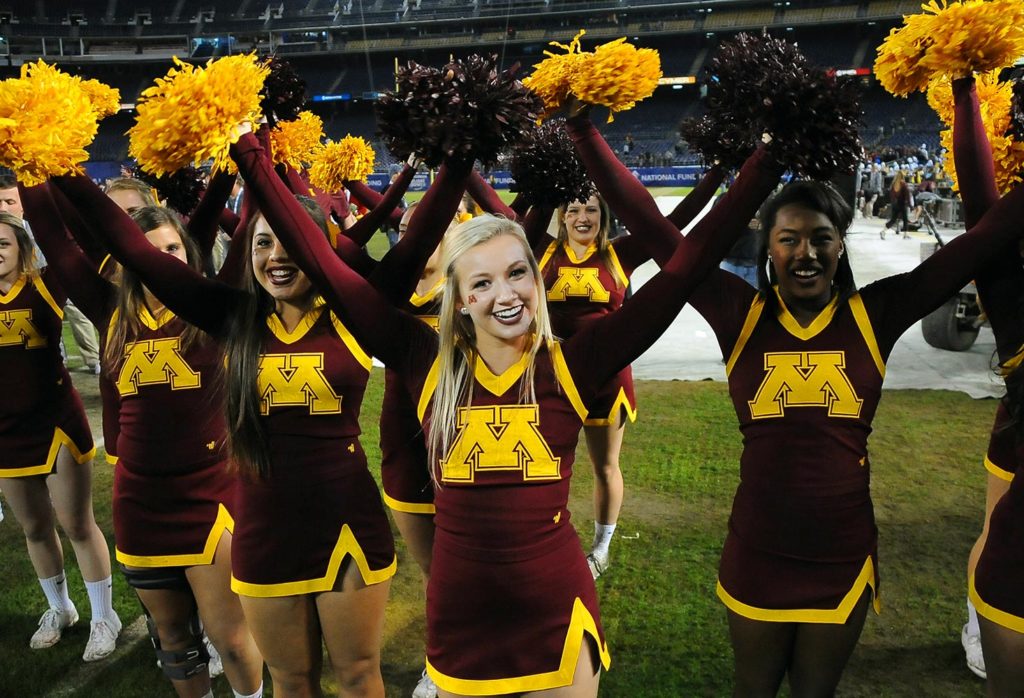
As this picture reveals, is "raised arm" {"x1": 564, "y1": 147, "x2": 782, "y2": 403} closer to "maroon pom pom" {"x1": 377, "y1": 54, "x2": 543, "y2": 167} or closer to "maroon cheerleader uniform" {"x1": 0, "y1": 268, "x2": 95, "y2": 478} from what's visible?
"maroon pom pom" {"x1": 377, "y1": 54, "x2": 543, "y2": 167}

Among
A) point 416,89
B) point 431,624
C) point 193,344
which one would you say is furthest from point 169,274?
point 431,624

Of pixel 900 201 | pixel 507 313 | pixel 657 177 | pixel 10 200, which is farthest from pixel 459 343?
pixel 657 177

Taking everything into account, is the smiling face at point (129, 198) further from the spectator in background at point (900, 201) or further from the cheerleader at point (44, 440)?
the spectator in background at point (900, 201)

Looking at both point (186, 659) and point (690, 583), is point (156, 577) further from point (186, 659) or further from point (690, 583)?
point (690, 583)

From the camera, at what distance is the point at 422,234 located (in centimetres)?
197

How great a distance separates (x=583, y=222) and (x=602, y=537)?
4.68 ft

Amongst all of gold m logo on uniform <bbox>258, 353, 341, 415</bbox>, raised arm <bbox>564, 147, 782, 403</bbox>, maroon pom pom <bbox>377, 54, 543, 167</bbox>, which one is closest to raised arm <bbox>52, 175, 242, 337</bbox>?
gold m logo on uniform <bbox>258, 353, 341, 415</bbox>

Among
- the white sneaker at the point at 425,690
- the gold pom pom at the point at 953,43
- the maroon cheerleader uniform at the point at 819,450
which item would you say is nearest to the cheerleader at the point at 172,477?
the white sneaker at the point at 425,690

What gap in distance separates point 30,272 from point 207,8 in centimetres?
4219

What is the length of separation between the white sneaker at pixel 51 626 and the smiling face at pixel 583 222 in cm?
262

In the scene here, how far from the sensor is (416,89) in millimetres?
1694

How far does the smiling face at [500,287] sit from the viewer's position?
5.73 feet

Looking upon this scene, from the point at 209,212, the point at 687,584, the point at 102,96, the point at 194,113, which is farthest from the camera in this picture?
the point at 687,584

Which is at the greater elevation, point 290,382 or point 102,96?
point 102,96
